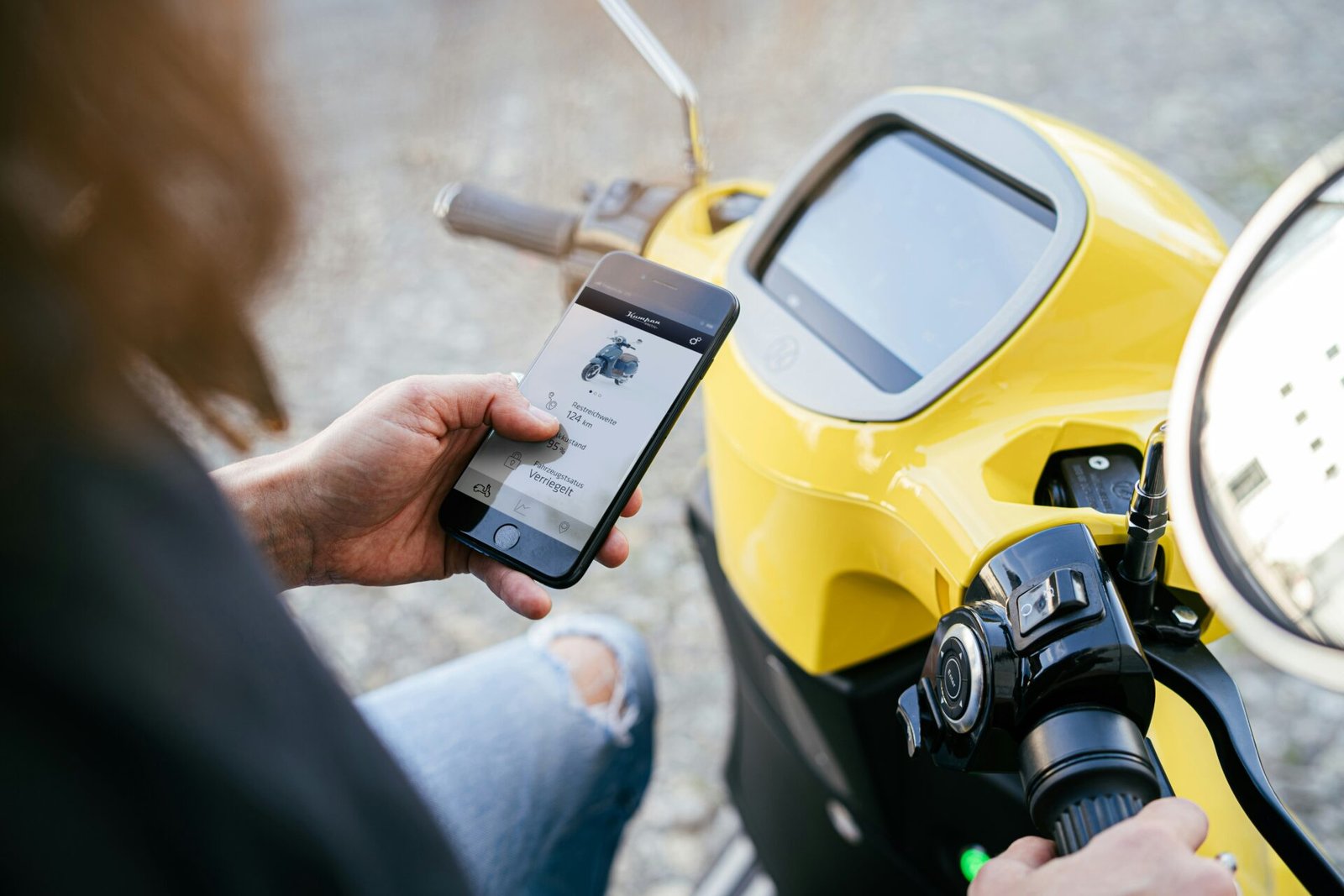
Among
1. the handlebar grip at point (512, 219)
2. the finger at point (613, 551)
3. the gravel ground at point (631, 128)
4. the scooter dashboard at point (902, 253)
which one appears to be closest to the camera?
the scooter dashboard at point (902, 253)

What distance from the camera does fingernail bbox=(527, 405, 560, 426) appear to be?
2.32 feet

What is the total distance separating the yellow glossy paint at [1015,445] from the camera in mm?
566

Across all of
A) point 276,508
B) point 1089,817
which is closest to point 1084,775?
point 1089,817

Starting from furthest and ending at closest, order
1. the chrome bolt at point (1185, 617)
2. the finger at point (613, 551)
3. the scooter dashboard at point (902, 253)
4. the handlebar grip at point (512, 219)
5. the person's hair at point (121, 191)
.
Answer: the handlebar grip at point (512, 219)
the finger at point (613, 551)
the scooter dashboard at point (902, 253)
the chrome bolt at point (1185, 617)
the person's hair at point (121, 191)

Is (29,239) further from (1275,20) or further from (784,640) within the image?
(1275,20)

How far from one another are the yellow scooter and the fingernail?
0.12m

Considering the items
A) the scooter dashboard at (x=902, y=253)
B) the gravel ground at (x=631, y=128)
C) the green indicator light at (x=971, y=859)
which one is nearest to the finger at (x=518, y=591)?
the scooter dashboard at (x=902, y=253)

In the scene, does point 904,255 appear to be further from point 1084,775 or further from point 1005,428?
point 1084,775

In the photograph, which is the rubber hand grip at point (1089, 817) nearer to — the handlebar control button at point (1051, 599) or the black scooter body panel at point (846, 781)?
the handlebar control button at point (1051, 599)

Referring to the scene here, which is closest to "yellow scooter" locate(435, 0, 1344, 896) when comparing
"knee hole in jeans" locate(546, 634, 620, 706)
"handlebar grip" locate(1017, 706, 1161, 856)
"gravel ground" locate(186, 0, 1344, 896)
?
"handlebar grip" locate(1017, 706, 1161, 856)

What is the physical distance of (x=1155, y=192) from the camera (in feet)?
2.25

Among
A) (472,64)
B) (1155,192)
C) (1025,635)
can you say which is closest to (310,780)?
(1025,635)

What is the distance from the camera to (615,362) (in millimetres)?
723

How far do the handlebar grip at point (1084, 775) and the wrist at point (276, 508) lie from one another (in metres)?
0.51
